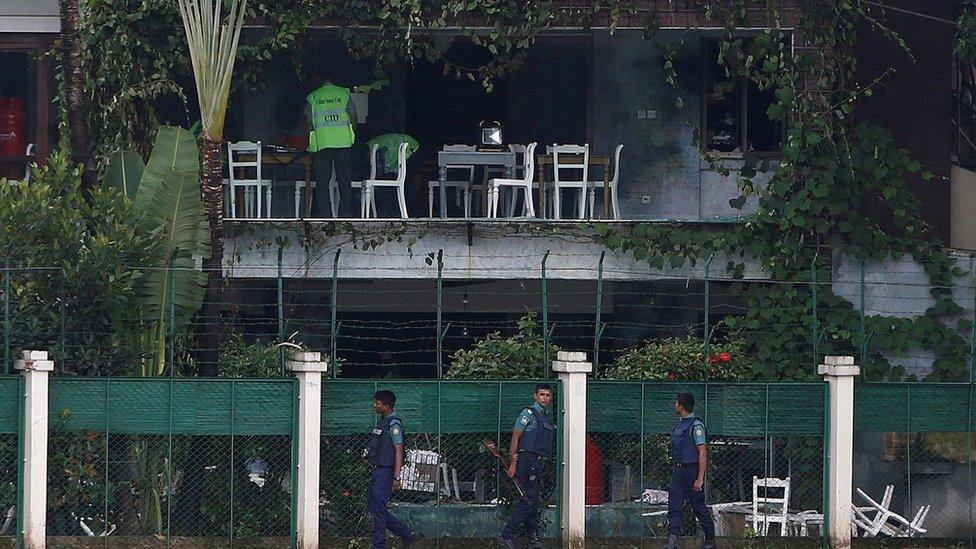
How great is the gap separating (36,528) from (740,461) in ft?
23.6

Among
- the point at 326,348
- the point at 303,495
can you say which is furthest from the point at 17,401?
the point at 326,348

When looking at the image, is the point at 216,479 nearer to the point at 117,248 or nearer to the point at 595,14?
the point at 117,248

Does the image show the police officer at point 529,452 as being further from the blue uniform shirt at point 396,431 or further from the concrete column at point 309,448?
the concrete column at point 309,448

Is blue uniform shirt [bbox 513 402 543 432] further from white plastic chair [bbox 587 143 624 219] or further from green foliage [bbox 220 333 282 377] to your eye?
white plastic chair [bbox 587 143 624 219]

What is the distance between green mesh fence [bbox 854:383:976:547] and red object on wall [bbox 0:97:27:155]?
10.8 meters

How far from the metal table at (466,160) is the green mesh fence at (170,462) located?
392cm

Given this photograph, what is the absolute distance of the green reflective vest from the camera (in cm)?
1823

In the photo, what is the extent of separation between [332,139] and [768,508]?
652cm

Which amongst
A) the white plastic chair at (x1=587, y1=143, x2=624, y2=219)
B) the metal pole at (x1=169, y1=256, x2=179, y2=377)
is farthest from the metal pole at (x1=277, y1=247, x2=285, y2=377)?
the white plastic chair at (x1=587, y1=143, x2=624, y2=219)

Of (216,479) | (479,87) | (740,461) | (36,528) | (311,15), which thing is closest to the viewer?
(36,528)

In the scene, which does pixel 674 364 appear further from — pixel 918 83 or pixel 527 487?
pixel 918 83

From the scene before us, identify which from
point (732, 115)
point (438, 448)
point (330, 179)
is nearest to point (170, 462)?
point (438, 448)

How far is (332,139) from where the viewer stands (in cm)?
1825

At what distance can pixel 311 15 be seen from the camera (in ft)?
59.4
